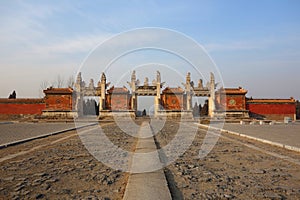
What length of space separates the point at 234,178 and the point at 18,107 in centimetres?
3525

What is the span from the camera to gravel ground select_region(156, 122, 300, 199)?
3641mm

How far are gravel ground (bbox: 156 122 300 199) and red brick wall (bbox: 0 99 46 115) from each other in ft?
107

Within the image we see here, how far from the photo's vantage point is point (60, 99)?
3584 centimetres

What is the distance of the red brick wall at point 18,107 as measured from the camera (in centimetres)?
3425

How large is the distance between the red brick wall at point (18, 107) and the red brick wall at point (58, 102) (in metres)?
1.39

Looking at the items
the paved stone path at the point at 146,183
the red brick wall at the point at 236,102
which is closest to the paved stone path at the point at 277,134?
the paved stone path at the point at 146,183

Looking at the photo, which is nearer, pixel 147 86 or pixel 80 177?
pixel 80 177

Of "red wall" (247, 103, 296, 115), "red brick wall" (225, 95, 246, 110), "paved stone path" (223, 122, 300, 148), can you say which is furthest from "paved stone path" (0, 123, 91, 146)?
"red wall" (247, 103, 296, 115)

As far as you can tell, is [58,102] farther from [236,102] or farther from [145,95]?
[236,102]

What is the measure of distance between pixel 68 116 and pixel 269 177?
33.1 m

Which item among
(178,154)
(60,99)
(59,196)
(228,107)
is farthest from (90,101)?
(59,196)

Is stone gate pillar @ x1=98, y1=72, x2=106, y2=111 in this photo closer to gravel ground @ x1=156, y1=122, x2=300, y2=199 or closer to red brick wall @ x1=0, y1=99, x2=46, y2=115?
red brick wall @ x1=0, y1=99, x2=46, y2=115

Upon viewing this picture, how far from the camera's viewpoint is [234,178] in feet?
14.9

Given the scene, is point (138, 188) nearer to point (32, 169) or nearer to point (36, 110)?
point (32, 169)
